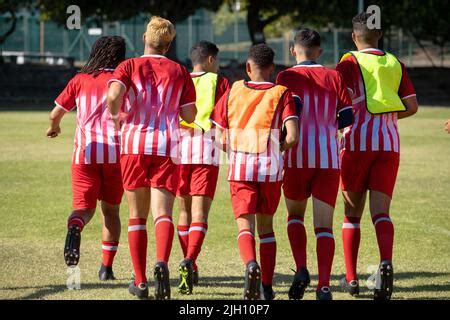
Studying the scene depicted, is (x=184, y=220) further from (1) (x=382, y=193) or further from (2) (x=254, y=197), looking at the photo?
(1) (x=382, y=193)

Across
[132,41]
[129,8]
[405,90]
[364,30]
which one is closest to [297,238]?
[405,90]

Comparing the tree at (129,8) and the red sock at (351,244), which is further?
the tree at (129,8)

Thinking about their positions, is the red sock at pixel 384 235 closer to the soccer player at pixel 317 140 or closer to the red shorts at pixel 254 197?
the soccer player at pixel 317 140

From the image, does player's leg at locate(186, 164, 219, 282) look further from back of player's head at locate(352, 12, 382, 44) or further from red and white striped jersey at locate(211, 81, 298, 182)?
back of player's head at locate(352, 12, 382, 44)

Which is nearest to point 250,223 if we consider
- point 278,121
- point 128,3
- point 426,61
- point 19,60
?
point 278,121

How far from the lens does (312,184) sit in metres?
8.02

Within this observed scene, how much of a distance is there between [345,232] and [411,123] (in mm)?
22063

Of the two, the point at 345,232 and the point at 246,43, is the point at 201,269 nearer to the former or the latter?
the point at 345,232

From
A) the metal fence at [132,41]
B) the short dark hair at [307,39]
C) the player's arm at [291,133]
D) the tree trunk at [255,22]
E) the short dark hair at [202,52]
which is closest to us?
the player's arm at [291,133]

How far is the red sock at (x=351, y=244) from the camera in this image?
8359mm

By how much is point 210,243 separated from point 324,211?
10.6ft

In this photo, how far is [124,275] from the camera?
912cm

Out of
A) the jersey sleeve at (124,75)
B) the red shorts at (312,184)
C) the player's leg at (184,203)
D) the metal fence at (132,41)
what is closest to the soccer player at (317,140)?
the red shorts at (312,184)

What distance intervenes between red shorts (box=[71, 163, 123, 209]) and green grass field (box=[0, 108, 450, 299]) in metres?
0.74
